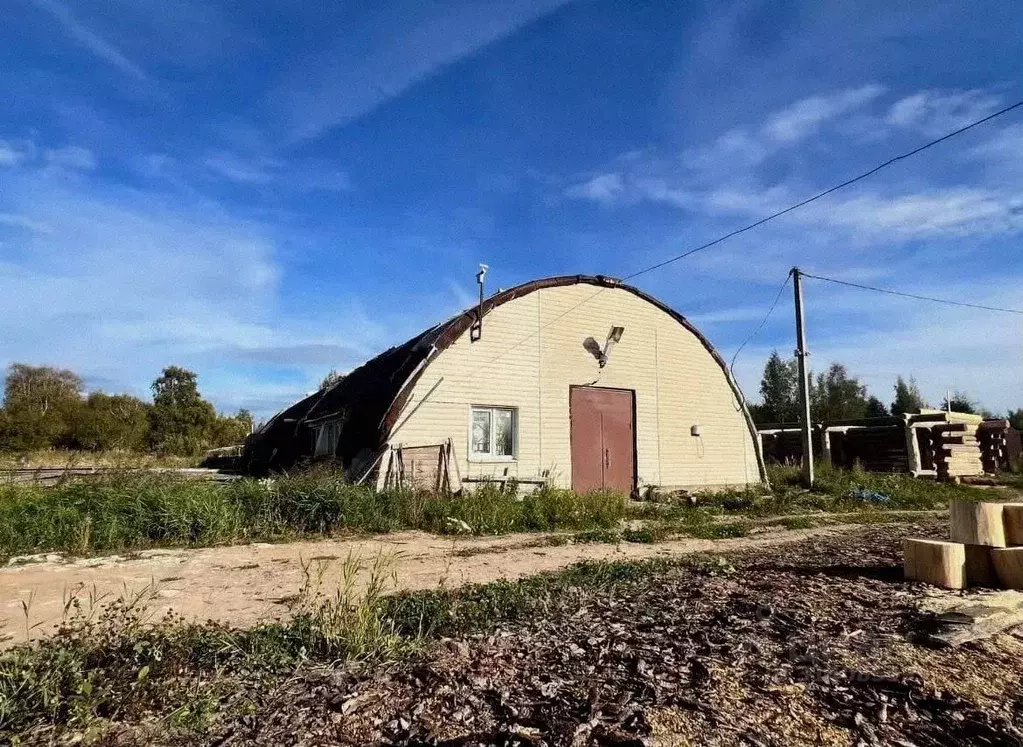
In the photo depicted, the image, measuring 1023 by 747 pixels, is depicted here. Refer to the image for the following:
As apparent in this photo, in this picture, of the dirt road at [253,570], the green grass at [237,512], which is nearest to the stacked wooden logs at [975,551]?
the dirt road at [253,570]

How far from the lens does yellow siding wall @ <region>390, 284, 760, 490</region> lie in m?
14.4

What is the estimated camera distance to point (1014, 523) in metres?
6.66

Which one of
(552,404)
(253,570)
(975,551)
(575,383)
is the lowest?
(253,570)

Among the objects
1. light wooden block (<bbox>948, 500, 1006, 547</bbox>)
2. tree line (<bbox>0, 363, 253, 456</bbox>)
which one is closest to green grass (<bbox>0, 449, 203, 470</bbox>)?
tree line (<bbox>0, 363, 253, 456</bbox>)

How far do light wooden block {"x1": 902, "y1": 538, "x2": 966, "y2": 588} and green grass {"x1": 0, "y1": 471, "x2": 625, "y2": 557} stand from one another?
17.9ft

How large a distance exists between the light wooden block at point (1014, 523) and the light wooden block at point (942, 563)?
0.57m

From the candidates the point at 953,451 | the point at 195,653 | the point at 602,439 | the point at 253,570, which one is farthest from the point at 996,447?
the point at 195,653

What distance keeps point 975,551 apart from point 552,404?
9.97 metres

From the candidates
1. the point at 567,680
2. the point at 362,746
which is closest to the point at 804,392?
the point at 567,680

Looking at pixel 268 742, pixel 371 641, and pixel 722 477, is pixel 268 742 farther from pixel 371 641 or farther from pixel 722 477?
pixel 722 477

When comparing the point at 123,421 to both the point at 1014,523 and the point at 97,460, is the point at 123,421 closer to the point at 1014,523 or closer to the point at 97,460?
the point at 97,460

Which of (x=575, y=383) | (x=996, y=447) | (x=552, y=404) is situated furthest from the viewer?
(x=996, y=447)

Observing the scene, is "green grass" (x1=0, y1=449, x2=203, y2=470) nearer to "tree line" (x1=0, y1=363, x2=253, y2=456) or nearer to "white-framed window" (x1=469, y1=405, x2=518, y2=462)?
"tree line" (x1=0, y1=363, x2=253, y2=456)

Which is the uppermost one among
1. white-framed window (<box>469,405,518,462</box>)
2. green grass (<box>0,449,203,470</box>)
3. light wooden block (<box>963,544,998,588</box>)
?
white-framed window (<box>469,405,518,462</box>)
